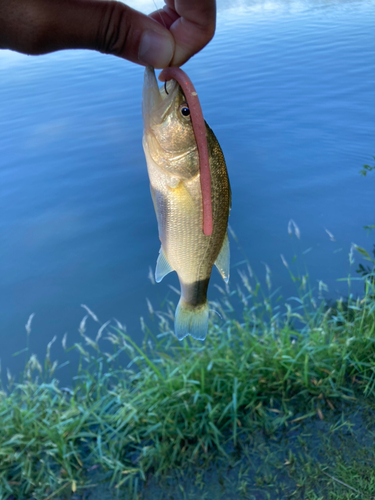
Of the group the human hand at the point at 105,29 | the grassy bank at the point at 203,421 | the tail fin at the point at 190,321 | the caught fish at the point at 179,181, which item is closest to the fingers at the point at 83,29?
the human hand at the point at 105,29

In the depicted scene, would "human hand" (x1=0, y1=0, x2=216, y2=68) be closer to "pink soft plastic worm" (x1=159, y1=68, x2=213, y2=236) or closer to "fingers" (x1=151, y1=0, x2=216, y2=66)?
"fingers" (x1=151, y1=0, x2=216, y2=66)

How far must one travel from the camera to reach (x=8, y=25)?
1.32m

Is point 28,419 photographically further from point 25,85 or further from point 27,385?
point 25,85

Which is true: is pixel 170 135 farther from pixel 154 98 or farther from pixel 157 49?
pixel 157 49

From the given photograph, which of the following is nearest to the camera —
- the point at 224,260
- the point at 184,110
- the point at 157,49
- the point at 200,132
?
the point at 200,132

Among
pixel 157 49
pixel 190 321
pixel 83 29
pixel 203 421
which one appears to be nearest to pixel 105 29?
pixel 83 29

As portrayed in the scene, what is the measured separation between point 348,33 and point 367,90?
6365 mm

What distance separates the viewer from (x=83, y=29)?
4.61 feet

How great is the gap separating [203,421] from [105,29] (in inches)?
94.4

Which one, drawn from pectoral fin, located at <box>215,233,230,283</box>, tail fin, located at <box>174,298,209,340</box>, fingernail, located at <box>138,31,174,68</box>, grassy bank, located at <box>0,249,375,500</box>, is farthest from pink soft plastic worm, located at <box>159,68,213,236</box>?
grassy bank, located at <box>0,249,375,500</box>

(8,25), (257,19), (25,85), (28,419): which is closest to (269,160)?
(28,419)

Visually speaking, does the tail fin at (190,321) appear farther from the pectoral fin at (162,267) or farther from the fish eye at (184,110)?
the fish eye at (184,110)

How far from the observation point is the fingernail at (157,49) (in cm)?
136

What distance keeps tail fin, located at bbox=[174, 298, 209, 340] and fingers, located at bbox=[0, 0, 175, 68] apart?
2.90 feet
